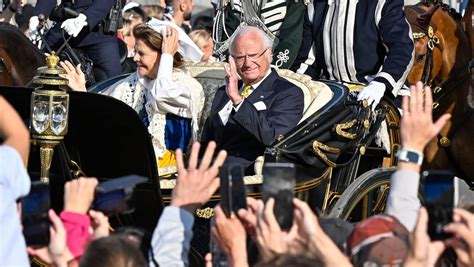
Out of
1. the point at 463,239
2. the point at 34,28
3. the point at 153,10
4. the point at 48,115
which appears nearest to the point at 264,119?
the point at 48,115

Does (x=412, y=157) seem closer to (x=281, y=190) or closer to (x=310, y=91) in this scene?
(x=281, y=190)

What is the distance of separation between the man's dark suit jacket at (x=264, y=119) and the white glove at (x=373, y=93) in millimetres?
475

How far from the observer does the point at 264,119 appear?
6.46m

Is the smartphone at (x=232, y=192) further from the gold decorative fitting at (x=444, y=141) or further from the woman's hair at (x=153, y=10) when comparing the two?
the woman's hair at (x=153, y=10)

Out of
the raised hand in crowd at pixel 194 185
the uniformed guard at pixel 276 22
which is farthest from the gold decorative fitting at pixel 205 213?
the raised hand in crowd at pixel 194 185

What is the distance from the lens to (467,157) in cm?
845

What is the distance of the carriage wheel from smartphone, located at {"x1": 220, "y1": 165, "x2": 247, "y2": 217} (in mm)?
Result: 2446

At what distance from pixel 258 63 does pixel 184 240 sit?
280 centimetres

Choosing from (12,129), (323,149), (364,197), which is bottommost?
(364,197)

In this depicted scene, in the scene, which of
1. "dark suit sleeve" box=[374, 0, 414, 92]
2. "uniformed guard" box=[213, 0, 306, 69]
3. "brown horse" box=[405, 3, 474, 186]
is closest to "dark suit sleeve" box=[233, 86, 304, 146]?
"dark suit sleeve" box=[374, 0, 414, 92]

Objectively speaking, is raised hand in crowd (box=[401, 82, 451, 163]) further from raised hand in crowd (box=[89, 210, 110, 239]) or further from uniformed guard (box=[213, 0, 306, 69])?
uniformed guard (box=[213, 0, 306, 69])

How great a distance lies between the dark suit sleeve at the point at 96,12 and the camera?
10398 millimetres

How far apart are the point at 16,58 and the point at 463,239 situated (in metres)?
6.40

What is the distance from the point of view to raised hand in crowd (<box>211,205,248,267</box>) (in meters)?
3.91
